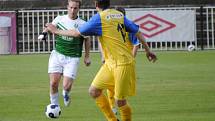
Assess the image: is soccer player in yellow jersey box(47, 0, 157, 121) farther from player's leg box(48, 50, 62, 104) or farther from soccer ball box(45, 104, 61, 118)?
player's leg box(48, 50, 62, 104)

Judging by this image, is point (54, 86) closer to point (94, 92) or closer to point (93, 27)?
point (94, 92)

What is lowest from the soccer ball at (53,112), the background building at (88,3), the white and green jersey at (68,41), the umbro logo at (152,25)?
the umbro logo at (152,25)

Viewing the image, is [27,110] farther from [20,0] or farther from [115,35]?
[20,0]

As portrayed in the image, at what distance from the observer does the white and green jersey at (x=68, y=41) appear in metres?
15.1

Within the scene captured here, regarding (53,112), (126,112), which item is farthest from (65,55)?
(126,112)

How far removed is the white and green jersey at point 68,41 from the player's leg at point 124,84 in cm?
291

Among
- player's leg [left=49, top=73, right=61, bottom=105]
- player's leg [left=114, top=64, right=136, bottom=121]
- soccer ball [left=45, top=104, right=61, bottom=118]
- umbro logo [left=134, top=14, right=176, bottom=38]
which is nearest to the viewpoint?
player's leg [left=114, top=64, right=136, bottom=121]

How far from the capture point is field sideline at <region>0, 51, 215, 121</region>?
14977mm

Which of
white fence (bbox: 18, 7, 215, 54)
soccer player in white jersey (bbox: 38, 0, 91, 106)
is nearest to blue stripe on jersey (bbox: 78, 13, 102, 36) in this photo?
soccer player in white jersey (bbox: 38, 0, 91, 106)

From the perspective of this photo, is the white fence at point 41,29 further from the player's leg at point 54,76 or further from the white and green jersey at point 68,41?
the player's leg at point 54,76

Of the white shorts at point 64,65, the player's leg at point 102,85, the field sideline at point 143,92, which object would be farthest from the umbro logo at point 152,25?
the player's leg at point 102,85

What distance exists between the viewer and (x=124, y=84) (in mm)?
12234

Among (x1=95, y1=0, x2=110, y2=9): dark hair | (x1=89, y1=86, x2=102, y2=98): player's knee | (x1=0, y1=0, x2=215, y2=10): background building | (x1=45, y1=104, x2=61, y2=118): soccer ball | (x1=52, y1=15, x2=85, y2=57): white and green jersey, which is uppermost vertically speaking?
(x1=95, y1=0, x2=110, y2=9): dark hair

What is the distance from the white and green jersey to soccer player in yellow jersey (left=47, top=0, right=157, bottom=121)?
2671mm
